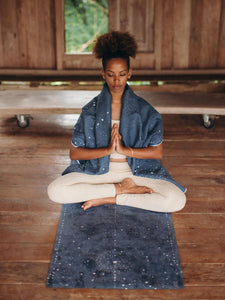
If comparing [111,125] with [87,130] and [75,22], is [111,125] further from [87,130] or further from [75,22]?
[75,22]

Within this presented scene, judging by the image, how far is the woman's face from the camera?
6.40ft

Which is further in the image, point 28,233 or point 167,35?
point 167,35

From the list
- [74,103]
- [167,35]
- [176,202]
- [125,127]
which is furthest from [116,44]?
[167,35]

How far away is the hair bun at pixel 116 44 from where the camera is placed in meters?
1.95

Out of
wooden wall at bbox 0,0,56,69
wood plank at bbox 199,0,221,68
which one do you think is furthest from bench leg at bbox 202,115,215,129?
wooden wall at bbox 0,0,56,69

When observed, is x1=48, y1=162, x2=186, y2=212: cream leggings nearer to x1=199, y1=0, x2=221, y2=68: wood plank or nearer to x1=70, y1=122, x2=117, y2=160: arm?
x1=70, y1=122, x2=117, y2=160: arm

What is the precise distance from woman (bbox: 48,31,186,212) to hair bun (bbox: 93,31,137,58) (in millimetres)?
109

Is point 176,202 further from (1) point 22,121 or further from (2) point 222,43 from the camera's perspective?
(2) point 222,43

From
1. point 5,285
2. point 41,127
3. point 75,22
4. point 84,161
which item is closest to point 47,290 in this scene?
point 5,285

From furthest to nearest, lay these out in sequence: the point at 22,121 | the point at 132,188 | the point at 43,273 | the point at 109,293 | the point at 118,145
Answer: the point at 22,121 → the point at 132,188 → the point at 118,145 → the point at 43,273 → the point at 109,293

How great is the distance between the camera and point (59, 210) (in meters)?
2.17

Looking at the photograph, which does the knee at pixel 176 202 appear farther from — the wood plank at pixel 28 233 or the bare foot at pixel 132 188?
the wood plank at pixel 28 233

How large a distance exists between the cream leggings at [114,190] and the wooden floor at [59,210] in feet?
0.38

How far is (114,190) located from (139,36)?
314 centimetres
